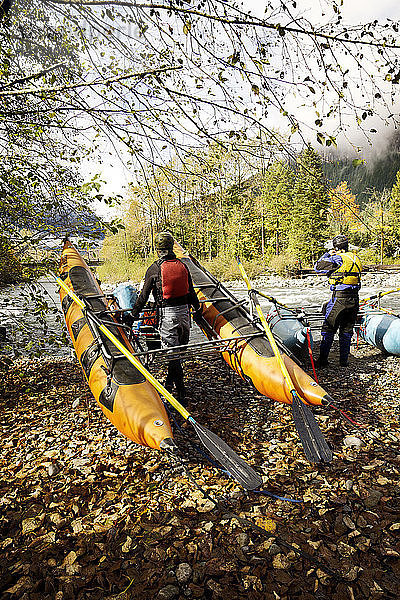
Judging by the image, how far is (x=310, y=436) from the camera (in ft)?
11.4

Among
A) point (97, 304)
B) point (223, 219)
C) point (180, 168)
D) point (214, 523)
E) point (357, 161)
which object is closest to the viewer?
point (357, 161)

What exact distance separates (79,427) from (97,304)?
2005 millimetres

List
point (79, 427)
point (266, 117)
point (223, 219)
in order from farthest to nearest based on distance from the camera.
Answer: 1. point (223, 219)
2. point (79, 427)
3. point (266, 117)

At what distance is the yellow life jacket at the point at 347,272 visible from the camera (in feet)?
21.1

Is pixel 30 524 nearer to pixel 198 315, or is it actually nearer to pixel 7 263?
pixel 7 263

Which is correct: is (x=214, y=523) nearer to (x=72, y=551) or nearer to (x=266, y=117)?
(x=72, y=551)

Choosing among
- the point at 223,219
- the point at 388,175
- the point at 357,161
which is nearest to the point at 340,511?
the point at 357,161

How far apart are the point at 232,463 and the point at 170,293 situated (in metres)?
2.18

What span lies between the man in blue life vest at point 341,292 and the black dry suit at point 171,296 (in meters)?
2.80

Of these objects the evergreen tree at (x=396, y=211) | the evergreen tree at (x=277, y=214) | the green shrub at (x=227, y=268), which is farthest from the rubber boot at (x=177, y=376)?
the evergreen tree at (x=396, y=211)

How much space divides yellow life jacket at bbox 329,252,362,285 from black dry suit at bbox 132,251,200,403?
2.79m

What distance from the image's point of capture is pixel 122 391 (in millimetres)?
3996

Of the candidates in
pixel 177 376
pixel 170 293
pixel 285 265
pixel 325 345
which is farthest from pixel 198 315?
pixel 285 265

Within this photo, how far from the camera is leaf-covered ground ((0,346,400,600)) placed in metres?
2.39
